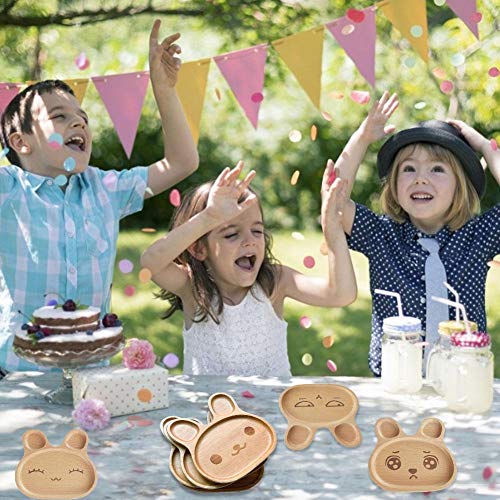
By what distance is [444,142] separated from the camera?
279 cm

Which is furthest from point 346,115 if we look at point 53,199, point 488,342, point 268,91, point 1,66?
point 488,342

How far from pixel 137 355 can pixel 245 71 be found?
1.42 meters

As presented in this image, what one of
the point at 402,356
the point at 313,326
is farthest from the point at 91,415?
the point at 313,326

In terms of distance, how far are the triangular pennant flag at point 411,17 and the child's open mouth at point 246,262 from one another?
87cm

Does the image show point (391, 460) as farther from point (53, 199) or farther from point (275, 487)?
point (53, 199)

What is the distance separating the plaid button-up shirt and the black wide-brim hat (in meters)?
0.92

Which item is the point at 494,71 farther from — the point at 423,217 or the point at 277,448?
the point at 277,448

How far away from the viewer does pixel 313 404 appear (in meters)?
2.07

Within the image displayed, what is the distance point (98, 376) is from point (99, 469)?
0.97ft

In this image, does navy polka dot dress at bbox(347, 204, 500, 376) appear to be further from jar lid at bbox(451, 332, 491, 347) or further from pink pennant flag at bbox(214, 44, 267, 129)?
jar lid at bbox(451, 332, 491, 347)

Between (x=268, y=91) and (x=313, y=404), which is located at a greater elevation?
(x=268, y=91)

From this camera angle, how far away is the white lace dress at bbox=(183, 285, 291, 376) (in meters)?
2.68

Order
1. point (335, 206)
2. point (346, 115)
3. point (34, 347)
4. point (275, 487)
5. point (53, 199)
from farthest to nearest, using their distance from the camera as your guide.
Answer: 1. point (346, 115)
2. point (53, 199)
3. point (335, 206)
4. point (34, 347)
5. point (275, 487)

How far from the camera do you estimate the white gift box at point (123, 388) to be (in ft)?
6.77
